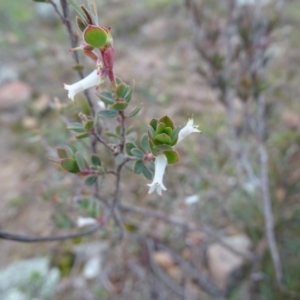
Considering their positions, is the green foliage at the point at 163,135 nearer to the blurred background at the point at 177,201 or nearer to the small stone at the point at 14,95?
the blurred background at the point at 177,201

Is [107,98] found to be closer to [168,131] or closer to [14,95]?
[168,131]

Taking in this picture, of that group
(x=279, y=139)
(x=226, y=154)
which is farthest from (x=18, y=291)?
(x=279, y=139)

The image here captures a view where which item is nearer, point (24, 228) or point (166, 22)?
point (24, 228)

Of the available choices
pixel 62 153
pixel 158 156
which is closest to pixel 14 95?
pixel 62 153

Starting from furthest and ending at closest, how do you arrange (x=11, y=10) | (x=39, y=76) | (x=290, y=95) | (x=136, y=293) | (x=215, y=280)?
1. (x=11, y=10)
2. (x=39, y=76)
3. (x=290, y=95)
4. (x=136, y=293)
5. (x=215, y=280)

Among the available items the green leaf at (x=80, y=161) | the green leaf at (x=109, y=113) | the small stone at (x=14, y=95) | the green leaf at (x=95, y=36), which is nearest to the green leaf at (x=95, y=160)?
the green leaf at (x=80, y=161)

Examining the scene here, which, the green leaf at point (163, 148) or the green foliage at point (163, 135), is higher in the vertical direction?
the green foliage at point (163, 135)

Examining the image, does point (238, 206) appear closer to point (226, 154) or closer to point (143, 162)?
point (226, 154)
